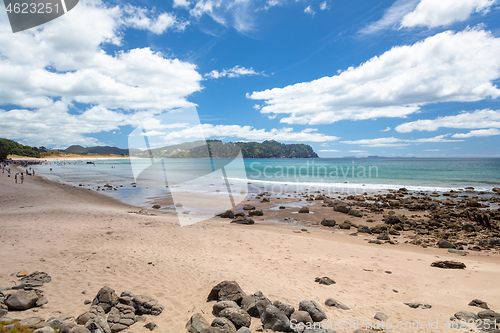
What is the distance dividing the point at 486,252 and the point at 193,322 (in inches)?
564

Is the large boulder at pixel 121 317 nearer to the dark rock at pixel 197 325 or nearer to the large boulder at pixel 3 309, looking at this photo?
the dark rock at pixel 197 325

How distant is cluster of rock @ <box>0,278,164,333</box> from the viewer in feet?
16.1

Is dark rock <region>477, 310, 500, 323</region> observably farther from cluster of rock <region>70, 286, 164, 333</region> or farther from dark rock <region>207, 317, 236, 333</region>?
cluster of rock <region>70, 286, 164, 333</region>

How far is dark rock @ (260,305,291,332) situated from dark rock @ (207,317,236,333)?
703 millimetres

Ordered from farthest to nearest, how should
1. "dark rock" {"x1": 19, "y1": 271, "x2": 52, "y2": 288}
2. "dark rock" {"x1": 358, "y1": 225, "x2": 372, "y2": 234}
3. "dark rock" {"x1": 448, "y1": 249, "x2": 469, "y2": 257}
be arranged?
"dark rock" {"x1": 358, "y1": 225, "x2": 372, "y2": 234}
"dark rock" {"x1": 448, "y1": 249, "x2": 469, "y2": 257}
"dark rock" {"x1": 19, "y1": 271, "x2": 52, "y2": 288}

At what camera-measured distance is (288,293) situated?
23.6 feet

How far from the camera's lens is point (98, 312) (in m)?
5.61

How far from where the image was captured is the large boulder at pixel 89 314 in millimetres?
5340

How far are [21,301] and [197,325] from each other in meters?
4.10

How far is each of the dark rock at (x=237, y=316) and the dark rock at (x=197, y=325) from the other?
0.39m

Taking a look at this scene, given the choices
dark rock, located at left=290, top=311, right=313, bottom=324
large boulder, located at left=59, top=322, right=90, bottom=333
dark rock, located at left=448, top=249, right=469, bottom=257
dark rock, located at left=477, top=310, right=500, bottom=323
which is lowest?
dark rock, located at left=448, top=249, right=469, bottom=257

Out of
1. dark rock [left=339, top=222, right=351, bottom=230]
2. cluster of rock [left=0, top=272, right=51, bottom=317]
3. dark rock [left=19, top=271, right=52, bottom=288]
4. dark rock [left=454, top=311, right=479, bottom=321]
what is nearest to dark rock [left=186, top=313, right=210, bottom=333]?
cluster of rock [left=0, top=272, right=51, bottom=317]

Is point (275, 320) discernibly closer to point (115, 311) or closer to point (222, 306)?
point (222, 306)

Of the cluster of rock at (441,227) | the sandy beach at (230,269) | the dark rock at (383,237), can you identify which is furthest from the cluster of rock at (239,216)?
the dark rock at (383,237)
